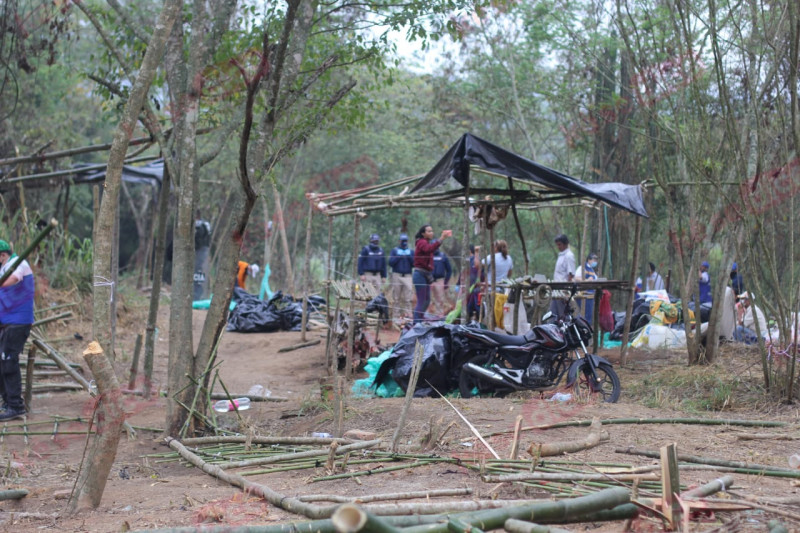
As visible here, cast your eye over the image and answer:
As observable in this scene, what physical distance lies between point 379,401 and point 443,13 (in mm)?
3936

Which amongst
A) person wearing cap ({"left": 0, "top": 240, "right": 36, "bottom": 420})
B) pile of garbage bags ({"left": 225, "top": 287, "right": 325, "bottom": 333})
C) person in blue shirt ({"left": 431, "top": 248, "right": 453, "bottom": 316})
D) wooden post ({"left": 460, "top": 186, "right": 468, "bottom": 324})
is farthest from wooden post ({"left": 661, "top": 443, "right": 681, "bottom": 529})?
pile of garbage bags ({"left": 225, "top": 287, "right": 325, "bottom": 333})

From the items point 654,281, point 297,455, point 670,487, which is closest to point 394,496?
point 670,487

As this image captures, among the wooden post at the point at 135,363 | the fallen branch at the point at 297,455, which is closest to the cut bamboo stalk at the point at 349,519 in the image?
the fallen branch at the point at 297,455

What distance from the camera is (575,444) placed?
17.1ft

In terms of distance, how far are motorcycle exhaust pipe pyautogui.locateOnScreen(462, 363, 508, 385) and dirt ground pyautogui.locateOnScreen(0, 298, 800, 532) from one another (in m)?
0.22

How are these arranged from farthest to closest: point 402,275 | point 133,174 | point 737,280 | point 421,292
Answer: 1. point 133,174
2. point 402,275
3. point 421,292
4. point 737,280

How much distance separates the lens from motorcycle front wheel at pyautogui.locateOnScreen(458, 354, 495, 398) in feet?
26.9

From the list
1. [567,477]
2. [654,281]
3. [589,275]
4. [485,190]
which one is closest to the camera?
[567,477]

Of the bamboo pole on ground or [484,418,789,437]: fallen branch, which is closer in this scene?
the bamboo pole on ground

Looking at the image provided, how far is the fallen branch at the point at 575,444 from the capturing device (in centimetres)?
498

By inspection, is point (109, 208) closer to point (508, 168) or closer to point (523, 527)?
point (523, 527)

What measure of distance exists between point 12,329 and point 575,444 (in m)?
5.83

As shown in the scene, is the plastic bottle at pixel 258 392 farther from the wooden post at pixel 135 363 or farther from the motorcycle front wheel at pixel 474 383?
the motorcycle front wheel at pixel 474 383

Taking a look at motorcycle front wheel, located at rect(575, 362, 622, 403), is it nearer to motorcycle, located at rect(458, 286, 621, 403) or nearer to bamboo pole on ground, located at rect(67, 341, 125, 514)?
motorcycle, located at rect(458, 286, 621, 403)
